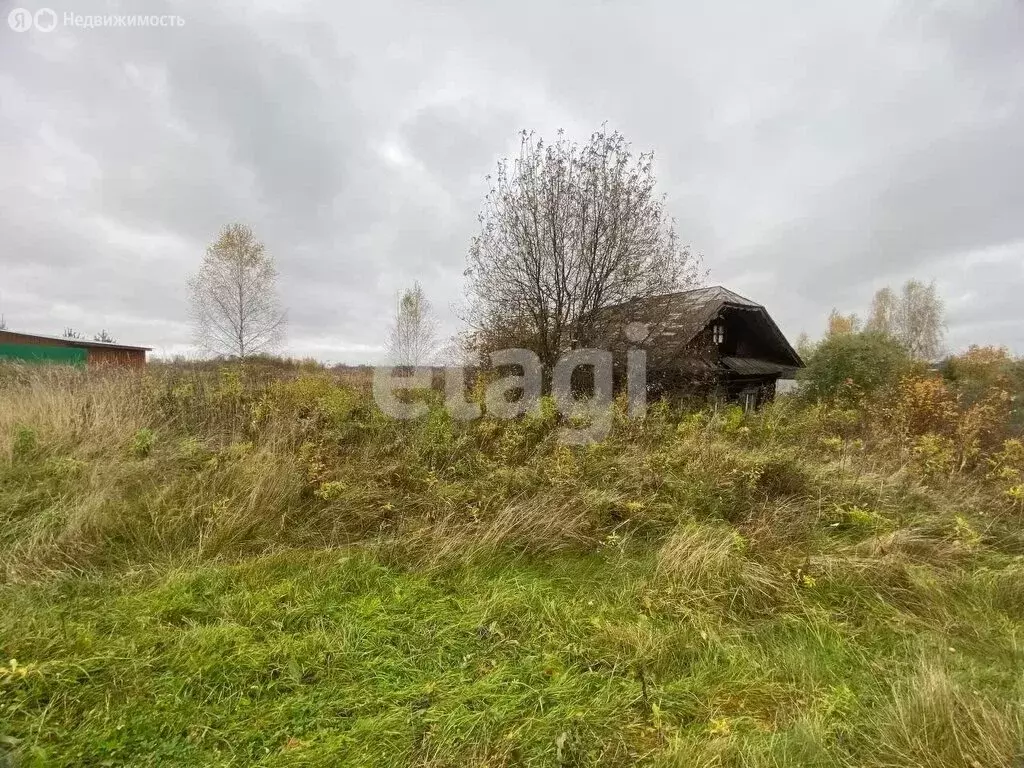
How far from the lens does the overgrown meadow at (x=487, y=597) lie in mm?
1935

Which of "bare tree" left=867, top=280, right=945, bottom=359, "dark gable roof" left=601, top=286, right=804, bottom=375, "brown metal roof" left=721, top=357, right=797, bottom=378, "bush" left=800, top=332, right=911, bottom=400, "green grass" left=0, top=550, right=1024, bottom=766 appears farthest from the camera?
"bare tree" left=867, top=280, right=945, bottom=359

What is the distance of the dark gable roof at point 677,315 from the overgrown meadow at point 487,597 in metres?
4.68

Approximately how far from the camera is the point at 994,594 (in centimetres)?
317

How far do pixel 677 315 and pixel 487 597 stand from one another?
31.6 ft

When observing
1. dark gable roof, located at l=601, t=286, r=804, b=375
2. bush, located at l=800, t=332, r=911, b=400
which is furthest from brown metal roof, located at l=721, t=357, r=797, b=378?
bush, located at l=800, t=332, r=911, b=400

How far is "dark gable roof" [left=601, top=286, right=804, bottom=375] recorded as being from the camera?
9.99m

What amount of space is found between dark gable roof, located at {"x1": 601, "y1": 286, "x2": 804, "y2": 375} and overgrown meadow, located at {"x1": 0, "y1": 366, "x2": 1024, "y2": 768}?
4.68m

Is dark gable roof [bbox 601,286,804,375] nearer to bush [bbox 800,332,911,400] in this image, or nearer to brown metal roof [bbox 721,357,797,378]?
brown metal roof [bbox 721,357,797,378]

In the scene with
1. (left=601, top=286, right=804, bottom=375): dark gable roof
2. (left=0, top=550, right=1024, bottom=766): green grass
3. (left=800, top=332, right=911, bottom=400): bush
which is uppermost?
(left=601, top=286, right=804, bottom=375): dark gable roof

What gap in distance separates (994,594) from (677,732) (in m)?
3.02

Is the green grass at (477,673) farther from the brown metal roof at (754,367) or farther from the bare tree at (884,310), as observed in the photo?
the bare tree at (884,310)

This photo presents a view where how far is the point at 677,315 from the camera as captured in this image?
11.0 m

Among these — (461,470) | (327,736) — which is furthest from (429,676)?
(461,470)

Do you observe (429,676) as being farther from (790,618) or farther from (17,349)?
(17,349)
